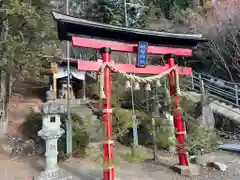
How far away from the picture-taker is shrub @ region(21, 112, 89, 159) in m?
7.58

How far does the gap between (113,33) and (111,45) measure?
0.92 ft

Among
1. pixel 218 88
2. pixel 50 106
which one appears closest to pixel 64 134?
pixel 50 106

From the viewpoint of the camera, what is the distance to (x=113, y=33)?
560cm

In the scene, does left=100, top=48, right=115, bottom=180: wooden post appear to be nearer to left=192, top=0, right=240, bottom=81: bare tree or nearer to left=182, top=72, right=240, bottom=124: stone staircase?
left=182, top=72, right=240, bottom=124: stone staircase

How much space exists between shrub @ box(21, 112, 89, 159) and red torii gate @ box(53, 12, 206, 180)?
9.68 feet

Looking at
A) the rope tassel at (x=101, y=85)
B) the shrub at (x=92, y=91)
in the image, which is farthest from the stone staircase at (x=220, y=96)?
A: the rope tassel at (x=101, y=85)

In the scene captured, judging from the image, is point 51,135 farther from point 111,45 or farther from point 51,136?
point 111,45

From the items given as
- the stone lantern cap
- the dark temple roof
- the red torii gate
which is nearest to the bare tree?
the dark temple roof

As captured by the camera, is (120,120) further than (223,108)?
No

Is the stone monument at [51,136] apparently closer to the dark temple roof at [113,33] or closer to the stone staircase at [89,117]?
the stone staircase at [89,117]

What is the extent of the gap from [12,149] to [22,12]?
14.2ft

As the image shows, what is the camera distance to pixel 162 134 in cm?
758

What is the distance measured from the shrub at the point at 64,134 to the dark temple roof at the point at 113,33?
3086mm

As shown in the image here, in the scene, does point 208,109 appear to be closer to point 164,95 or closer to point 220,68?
point 164,95
